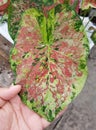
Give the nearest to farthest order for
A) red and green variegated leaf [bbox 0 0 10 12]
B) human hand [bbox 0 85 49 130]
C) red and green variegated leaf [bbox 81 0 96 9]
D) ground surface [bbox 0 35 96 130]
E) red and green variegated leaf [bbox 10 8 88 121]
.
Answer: red and green variegated leaf [bbox 10 8 88 121], human hand [bbox 0 85 49 130], red and green variegated leaf [bbox 81 0 96 9], red and green variegated leaf [bbox 0 0 10 12], ground surface [bbox 0 35 96 130]

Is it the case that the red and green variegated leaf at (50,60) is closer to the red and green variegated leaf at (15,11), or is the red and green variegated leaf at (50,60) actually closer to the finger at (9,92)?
the finger at (9,92)

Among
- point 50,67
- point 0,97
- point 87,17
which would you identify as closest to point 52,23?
point 50,67

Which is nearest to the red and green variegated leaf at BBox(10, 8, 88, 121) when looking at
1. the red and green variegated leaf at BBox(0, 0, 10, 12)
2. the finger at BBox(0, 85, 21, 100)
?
the finger at BBox(0, 85, 21, 100)

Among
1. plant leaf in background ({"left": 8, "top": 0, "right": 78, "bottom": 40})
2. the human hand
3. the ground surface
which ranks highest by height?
plant leaf in background ({"left": 8, "top": 0, "right": 78, "bottom": 40})

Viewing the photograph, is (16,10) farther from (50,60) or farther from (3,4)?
(50,60)

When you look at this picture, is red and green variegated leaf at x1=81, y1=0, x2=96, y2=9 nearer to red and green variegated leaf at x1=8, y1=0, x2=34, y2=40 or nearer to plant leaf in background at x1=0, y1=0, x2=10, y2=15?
red and green variegated leaf at x1=8, y1=0, x2=34, y2=40

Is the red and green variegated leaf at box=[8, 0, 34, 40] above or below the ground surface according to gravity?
above

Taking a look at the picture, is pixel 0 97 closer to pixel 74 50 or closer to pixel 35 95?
pixel 35 95


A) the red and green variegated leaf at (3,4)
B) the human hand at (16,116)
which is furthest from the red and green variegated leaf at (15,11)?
the human hand at (16,116)

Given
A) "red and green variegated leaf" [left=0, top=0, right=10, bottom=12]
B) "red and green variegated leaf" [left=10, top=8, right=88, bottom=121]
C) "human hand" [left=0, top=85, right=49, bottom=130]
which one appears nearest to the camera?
"red and green variegated leaf" [left=10, top=8, right=88, bottom=121]
